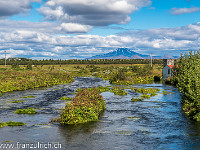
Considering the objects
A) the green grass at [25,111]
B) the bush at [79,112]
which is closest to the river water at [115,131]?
the green grass at [25,111]

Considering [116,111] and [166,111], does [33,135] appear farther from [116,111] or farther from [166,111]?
[166,111]

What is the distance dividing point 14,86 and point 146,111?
119ft

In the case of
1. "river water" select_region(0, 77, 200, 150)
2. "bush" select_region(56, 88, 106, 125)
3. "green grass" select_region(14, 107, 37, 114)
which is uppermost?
"bush" select_region(56, 88, 106, 125)

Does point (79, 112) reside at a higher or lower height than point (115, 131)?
higher

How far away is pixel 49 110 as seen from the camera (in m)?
33.6

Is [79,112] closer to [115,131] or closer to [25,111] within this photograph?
[115,131]

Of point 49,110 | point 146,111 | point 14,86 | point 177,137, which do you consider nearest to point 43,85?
point 14,86

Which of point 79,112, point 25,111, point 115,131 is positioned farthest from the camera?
point 25,111

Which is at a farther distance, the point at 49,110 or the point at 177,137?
the point at 49,110

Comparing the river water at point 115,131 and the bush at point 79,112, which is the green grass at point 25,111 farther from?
the bush at point 79,112

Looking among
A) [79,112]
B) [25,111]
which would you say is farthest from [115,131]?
[25,111]

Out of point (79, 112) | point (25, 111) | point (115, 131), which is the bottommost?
point (115, 131)

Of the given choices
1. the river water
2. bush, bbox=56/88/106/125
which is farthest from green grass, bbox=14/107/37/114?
bush, bbox=56/88/106/125

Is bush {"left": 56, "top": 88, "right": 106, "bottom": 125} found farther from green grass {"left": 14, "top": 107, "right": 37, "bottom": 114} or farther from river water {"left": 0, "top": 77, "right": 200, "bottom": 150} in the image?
green grass {"left": 14, "top": 107, "right": 37, "bottom": 114}
